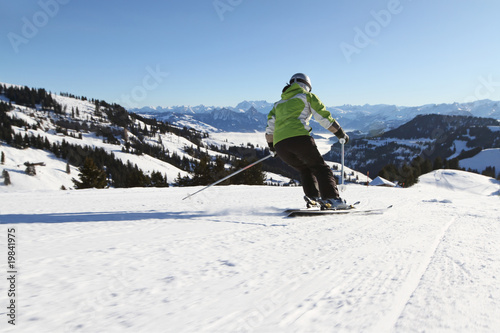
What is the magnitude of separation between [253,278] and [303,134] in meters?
2.97

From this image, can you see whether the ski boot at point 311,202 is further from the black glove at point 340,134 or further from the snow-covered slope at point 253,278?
the snow-covered slope at point 253,278

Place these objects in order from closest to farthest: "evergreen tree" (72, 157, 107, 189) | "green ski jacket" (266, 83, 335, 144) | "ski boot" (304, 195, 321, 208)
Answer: "green ski jacket" (266, 83, 335, 144), "ski boot" (304, 195, 321, 208), "evergreen tree" (72, 157, 107, 189)

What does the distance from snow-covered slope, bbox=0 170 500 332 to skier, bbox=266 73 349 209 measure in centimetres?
117

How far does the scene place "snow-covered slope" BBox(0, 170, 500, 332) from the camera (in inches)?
48.7

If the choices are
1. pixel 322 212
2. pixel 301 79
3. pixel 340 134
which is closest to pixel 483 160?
pixel 340 134

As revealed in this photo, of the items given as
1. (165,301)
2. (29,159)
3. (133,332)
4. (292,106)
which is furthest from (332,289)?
(29,159)

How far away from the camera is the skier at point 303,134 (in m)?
Result: 4.27

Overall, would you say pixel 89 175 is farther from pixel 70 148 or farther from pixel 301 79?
pixel 70 148

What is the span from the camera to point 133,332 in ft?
3.71

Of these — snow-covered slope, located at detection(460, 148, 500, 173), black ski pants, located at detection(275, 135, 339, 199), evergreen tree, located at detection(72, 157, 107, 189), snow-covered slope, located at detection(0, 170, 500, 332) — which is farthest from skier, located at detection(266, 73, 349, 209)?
snow-covered slope, located at detection(460, 148, 500, 173)

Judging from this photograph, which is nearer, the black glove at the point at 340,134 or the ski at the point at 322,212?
the ski at the point at 322,212

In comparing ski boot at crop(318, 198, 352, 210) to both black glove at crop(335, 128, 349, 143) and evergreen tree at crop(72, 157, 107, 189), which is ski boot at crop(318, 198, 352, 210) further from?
evergreen tree at crop(72, 157, 107, 189)

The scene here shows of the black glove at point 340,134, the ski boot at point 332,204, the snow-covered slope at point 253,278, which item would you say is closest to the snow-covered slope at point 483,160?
the black glove at point 340,134

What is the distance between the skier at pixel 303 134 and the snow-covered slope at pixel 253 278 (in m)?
1.17
